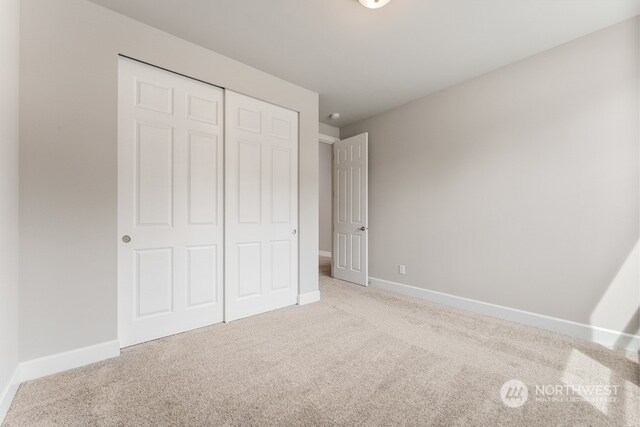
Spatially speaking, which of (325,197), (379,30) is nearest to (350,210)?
(379,30)

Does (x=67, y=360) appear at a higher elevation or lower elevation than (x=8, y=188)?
lower

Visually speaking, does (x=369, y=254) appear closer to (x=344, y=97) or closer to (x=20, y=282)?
(x=344, y=97)

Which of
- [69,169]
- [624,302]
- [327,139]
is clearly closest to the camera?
[69,169]

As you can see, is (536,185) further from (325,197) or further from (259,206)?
(325,197)

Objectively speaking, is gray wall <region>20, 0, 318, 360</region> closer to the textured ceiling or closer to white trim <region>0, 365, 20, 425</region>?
Result: white trim <region>0, 365, 20, 425</region>

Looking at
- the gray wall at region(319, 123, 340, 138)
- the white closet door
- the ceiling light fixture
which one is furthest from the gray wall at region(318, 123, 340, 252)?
the ceiling light fixture

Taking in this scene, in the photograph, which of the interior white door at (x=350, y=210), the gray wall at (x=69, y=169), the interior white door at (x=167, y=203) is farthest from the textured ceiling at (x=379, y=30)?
the interior white door at (x=350, y=210)

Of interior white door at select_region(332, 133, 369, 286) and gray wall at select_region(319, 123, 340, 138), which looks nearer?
interior white door at select_region(332, 133, 369, 286)

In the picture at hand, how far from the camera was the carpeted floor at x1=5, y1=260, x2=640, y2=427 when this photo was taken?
1445mm

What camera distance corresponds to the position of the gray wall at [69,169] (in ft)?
5.78

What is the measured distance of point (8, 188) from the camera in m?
1.56

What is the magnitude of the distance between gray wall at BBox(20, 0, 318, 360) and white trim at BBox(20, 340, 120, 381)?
0.04 metres

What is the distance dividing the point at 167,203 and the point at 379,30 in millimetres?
2360

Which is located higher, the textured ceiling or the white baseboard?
the textured ceiling
